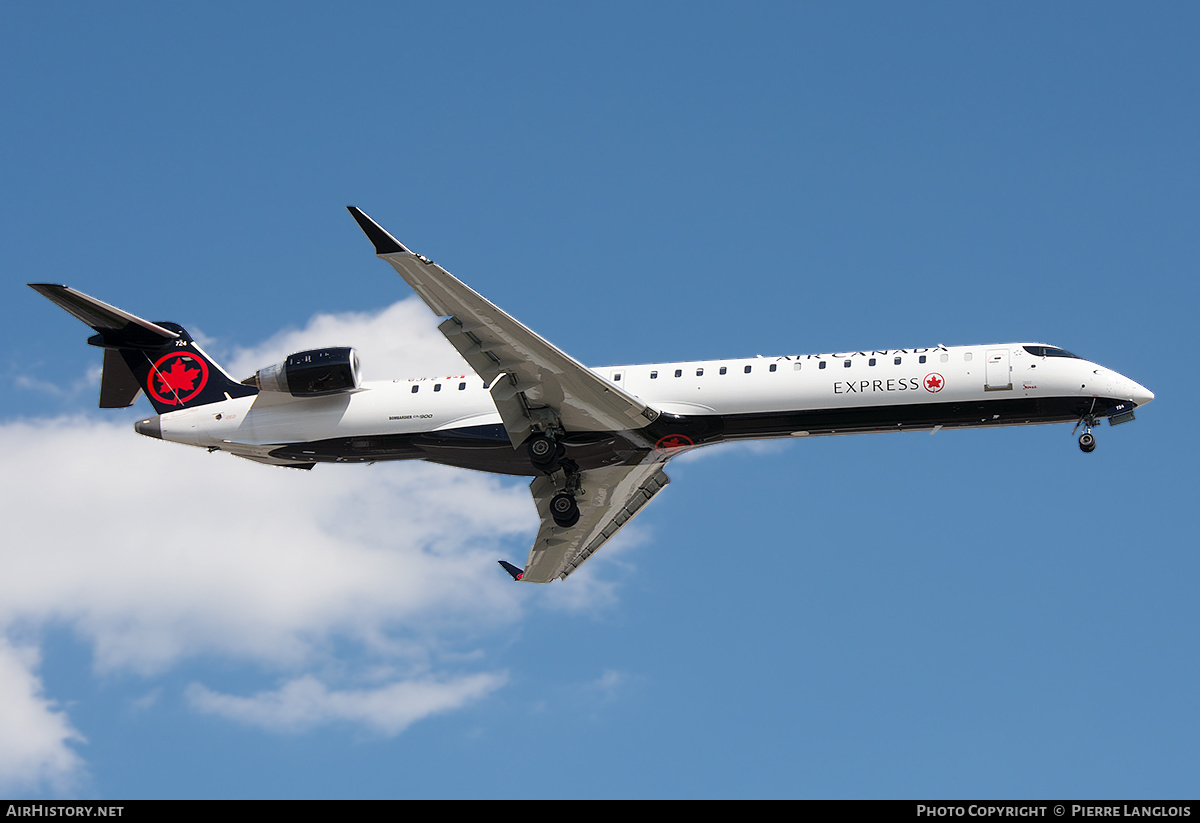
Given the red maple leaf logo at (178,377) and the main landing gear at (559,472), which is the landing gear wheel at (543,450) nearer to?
the main landing gear at (559,472)

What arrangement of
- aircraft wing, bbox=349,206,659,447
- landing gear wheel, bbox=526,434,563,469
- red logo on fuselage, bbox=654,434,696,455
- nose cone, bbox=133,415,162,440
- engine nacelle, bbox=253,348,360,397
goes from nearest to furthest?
1. aircraft wing, bbox=349,206,659,447
2. landing gear wheel, bbox=526,434,563,469
3. red logo on fuselage, bbox=654,434,696,455
4. engine nacelle, bbox=253,348,360,397
5. nose cone, bbox=133,415,162,440

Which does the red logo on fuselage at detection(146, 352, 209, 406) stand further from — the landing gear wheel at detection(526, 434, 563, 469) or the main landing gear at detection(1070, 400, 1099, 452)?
the main landing gear at detection(1070, 400, 1099, 452)

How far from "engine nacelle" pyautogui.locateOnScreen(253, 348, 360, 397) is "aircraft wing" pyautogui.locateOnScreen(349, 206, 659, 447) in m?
3.97

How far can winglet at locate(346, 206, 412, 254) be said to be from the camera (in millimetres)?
23100

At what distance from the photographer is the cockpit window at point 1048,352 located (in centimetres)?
2820

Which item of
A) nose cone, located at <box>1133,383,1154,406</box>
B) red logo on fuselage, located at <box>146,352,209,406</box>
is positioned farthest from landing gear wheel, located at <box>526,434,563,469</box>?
nose cone, located at <box>1133,383,1154,406</box>

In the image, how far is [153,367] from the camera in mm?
32031

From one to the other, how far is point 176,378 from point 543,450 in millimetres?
10068

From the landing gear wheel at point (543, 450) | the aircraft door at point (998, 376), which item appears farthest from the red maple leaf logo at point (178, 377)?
the aircraft door at point (998, 376)

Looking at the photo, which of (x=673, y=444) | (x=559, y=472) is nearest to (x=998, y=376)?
(x=673, y=444)

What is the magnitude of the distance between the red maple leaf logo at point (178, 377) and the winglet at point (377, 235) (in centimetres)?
1046

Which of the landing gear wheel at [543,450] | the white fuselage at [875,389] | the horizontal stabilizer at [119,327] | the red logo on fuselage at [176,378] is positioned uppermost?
the horizontal stabilizer at [119,327]

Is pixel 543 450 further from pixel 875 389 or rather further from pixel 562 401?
pixel 875 389
